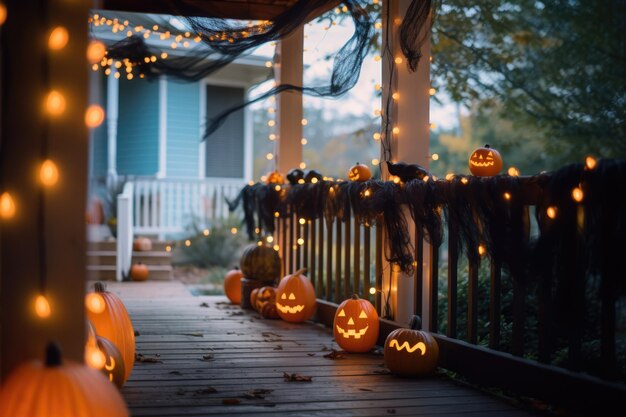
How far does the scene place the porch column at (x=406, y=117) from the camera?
481cm

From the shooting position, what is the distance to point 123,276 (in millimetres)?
9922

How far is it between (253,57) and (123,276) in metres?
4.43

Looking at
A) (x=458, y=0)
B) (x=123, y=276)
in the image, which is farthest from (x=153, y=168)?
(x=458, y=0)

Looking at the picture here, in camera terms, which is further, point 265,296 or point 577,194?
point 265,296

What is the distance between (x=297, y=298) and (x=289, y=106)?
2.09 m

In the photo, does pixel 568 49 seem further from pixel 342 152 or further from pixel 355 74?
pixel 342 152

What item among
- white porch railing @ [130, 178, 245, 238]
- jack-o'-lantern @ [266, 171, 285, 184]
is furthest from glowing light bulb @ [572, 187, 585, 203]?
white porch railing @ [130, 178, 245, 238]

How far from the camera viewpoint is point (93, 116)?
2.31 m

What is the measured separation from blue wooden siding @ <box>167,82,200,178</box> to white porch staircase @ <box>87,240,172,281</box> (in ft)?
9.10

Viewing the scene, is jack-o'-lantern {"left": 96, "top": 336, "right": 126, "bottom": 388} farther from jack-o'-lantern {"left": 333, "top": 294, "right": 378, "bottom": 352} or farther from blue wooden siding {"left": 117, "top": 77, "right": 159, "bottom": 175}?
blue wooden siding {"left": 117, "top": 77, "right": 159, "bottom": 175}

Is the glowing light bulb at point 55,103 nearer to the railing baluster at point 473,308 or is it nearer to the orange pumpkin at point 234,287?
the railing baluster at point 473,308

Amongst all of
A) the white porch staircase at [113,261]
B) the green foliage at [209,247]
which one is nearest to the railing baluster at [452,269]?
the white porch staircase at [113,261]

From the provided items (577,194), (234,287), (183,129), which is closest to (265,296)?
(234,287)

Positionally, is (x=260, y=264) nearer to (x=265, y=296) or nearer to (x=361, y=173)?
(x=265, y=296)
